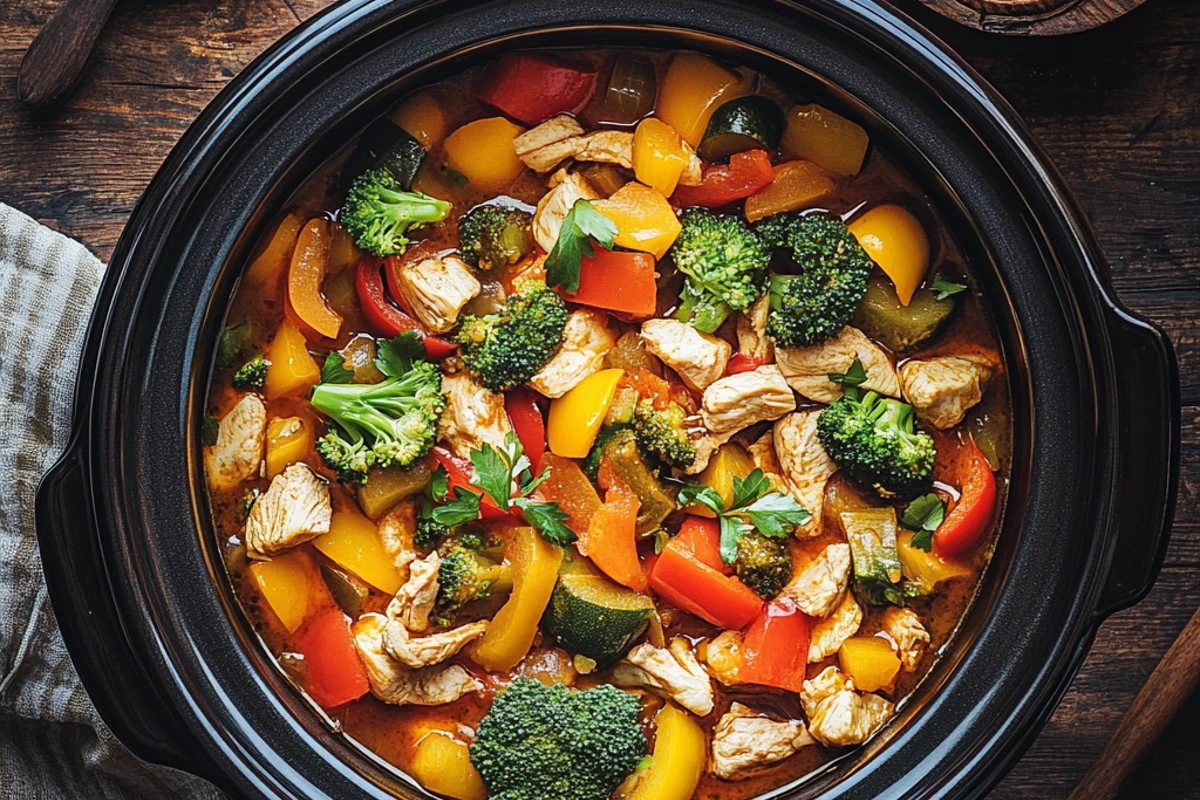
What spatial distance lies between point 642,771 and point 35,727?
6.01 feet

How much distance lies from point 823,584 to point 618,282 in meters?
0.98

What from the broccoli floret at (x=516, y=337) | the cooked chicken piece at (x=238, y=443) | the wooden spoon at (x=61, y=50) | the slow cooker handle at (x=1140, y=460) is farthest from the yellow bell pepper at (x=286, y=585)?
the slow cooker handle at (x=1140, y=460)

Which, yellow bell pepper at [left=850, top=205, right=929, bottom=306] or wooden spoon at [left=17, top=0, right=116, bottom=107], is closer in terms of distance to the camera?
yellow bell pepper at [left=850, top=205, right=929, bottom=306]

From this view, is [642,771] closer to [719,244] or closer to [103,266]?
[719,244]

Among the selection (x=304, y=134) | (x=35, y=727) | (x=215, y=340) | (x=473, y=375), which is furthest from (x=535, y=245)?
(x=35, y=727)

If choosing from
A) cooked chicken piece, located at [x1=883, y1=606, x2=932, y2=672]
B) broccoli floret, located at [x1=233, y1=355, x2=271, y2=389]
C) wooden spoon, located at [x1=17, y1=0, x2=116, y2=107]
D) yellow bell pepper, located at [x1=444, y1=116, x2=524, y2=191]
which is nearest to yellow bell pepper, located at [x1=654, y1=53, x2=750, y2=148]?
yellow bell pepper, located at [x1=444, y1=116, x2=524, y2=191]

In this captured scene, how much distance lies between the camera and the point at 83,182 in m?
3.03

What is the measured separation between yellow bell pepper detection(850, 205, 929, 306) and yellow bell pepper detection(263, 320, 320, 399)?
150 centimetres

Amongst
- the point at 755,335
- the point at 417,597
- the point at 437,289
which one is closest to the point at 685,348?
the point at 755,335

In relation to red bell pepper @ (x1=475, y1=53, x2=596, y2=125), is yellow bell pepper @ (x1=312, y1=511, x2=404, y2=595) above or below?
below

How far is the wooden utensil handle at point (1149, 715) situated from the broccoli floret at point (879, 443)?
966 millimetres

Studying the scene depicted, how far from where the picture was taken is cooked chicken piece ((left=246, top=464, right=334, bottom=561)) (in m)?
2.59

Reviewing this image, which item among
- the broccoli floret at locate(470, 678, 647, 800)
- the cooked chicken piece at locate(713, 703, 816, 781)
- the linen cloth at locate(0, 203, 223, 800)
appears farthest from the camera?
the linen cloth at locate(0, 203, 223, 800)

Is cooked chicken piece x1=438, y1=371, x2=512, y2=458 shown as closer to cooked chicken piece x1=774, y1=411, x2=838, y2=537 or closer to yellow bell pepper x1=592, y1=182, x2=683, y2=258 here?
yellow bell pepper x1=592, y1=182, x2=683, y2=258
